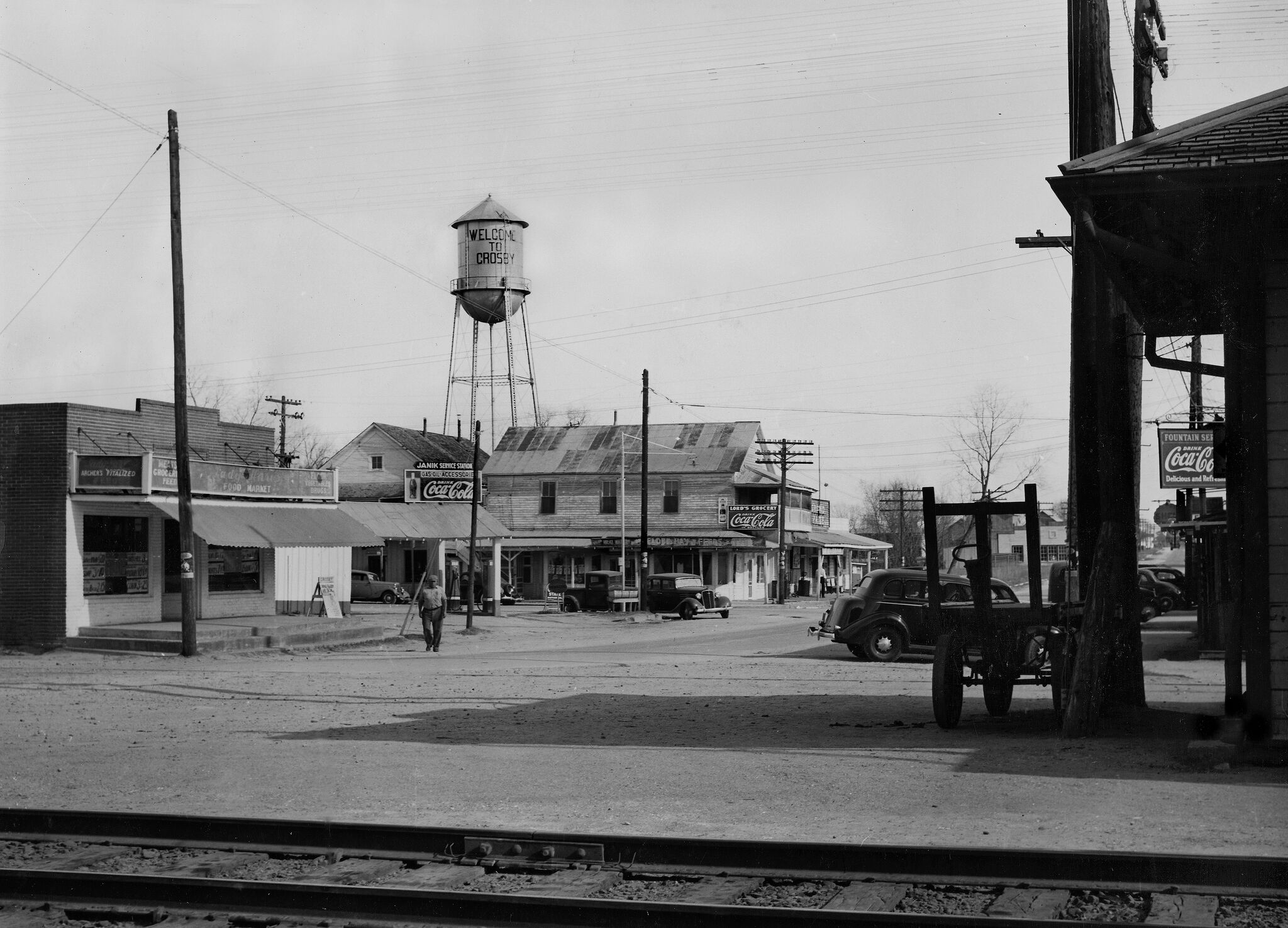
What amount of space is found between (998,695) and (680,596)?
109 ft

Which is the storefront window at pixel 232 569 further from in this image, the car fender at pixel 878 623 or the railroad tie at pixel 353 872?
the railroad tie at pixel 353 872

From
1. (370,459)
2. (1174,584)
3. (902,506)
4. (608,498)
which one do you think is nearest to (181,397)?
(1174,584)

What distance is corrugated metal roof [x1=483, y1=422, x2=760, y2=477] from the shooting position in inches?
2638

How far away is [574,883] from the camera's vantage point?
687 cm

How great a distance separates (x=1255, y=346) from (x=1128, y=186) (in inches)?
72.2

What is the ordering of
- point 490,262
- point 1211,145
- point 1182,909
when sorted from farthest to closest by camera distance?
point 490,262 < point 1211,145 < point 1182,909

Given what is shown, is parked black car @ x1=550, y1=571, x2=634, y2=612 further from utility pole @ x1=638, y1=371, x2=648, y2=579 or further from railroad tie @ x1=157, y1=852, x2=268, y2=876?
railroad tie @ x1=157, y1=852, x2=268, y2=876

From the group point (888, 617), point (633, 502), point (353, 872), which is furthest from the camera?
point (633, 502)

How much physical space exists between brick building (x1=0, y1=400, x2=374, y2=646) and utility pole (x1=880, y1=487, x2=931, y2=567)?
48486 mm

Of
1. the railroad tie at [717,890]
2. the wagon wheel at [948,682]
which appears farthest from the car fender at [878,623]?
the railroad tie at [717,890]

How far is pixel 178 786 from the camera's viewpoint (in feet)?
35.1

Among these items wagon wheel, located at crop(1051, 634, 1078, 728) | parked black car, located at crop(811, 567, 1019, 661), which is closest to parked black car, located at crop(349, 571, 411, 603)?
parked black car, located at crop(811, 567, 1019, 661)

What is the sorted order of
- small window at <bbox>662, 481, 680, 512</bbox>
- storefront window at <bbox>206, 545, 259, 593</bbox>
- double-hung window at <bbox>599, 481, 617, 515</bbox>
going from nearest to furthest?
storefront window at <bbox>206, 545, 259, 593</bbox> → double-hung window at <bbox>599, 481, 617, 515</bbox> → small window at <bbox>662, 481, 680, 512</bbox>

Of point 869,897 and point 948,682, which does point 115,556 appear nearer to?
point 948,682
